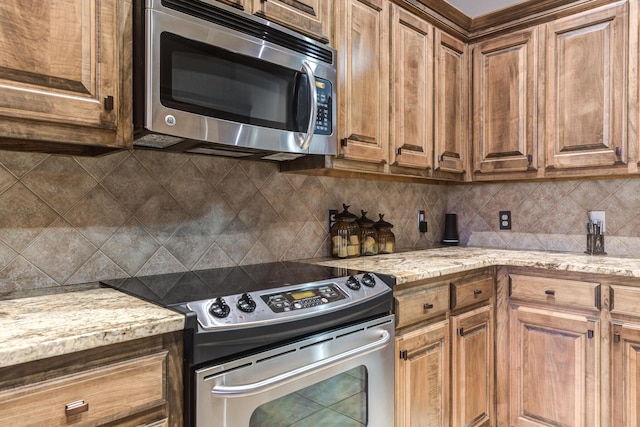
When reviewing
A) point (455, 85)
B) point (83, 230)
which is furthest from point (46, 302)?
point (455, 85)

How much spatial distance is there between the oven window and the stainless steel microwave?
85cm

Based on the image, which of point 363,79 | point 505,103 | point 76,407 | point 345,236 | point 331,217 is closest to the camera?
point 76,407

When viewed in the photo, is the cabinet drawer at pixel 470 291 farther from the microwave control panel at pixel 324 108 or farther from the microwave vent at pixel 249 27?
the microwave vent at pixel 249 27

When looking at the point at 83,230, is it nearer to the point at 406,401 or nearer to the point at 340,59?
the point at 340,59

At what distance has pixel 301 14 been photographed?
1.70 m

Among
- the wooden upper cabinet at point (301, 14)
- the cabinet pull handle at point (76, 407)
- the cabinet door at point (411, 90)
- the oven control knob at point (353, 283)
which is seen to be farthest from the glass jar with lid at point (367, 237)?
the cabinet pull handle at point (76, 407)

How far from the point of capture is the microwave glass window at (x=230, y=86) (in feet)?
4.24

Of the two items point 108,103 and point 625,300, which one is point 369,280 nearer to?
point 108,103

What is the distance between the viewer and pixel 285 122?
159 cm

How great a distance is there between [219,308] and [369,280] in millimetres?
643

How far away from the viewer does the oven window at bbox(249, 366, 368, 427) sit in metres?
1.23

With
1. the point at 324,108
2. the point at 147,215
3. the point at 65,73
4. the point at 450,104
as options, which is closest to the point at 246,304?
the point at 147,215

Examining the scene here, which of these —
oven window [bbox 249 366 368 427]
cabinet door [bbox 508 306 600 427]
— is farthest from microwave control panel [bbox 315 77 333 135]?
cabinet door [bbox 508 306 600 427]

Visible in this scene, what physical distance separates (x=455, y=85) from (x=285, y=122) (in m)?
1.44
